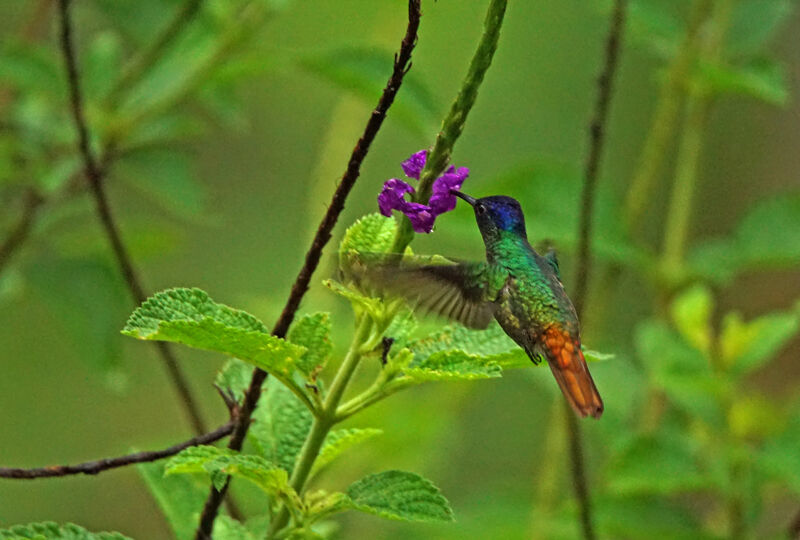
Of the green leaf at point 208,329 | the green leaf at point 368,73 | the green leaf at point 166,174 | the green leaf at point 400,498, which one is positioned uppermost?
the green leaf at point 368,73

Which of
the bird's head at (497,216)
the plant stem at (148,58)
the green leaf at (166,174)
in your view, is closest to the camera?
the bird's head at (497,216)

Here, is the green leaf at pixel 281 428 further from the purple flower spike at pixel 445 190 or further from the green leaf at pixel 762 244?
the green leaf at pixel 762 244

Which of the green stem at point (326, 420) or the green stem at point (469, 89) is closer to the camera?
the green stem at point (469, 89)

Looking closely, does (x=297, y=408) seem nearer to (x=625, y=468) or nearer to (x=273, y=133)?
(x=625, y=468)

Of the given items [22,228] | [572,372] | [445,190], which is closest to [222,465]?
[445,190]

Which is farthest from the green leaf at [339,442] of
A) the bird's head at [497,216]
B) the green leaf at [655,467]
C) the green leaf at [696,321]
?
the green leaf at [696,321]

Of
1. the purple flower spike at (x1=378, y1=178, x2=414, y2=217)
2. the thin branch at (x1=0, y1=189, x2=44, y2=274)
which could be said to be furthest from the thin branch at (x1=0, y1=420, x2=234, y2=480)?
the thin branch at (x1=0, y1=189, x2=44, y2=274)

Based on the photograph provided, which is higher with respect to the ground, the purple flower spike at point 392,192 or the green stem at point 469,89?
the green stem at point 469,89

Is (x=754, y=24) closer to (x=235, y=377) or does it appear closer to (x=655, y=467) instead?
(x=655, y=467)
